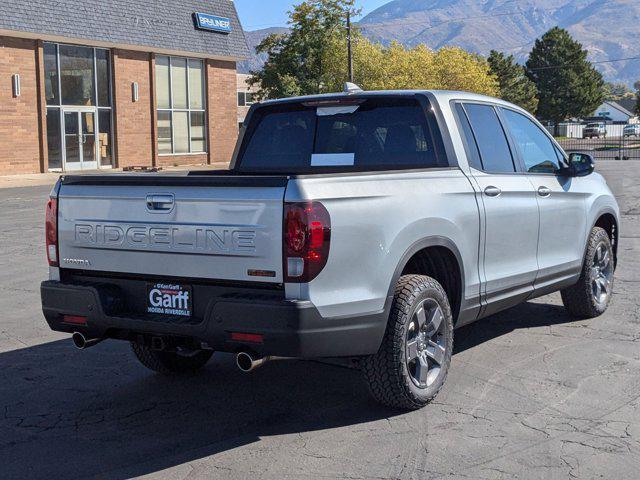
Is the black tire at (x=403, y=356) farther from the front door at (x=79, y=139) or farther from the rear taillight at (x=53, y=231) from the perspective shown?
the front door at (x=79, y=139)

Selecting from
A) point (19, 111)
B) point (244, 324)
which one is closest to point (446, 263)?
point (244, 324)

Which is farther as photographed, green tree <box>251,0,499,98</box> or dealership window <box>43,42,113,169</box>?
green tree <box>251,0,499,98</box>

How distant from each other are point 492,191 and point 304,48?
47250 millimetres

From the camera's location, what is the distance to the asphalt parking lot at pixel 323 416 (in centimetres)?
434

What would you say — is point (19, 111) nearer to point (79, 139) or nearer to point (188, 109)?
point (79, 139)

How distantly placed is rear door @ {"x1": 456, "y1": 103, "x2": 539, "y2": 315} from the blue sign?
34.2m

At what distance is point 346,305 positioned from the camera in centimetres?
458

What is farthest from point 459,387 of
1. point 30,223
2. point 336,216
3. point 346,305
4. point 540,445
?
point 30,223

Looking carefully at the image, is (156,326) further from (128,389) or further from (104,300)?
(128,389)

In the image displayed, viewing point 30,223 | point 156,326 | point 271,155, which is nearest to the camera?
point 156,326

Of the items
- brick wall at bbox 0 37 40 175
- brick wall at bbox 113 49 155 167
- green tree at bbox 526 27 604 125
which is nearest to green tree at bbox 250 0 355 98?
brick wall at bbox 113 49 155 167

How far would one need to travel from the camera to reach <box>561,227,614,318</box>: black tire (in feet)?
24.3

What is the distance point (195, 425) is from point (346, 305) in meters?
1.21

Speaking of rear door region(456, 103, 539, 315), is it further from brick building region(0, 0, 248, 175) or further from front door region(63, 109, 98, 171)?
front door region(63, 109, 98, 171)
